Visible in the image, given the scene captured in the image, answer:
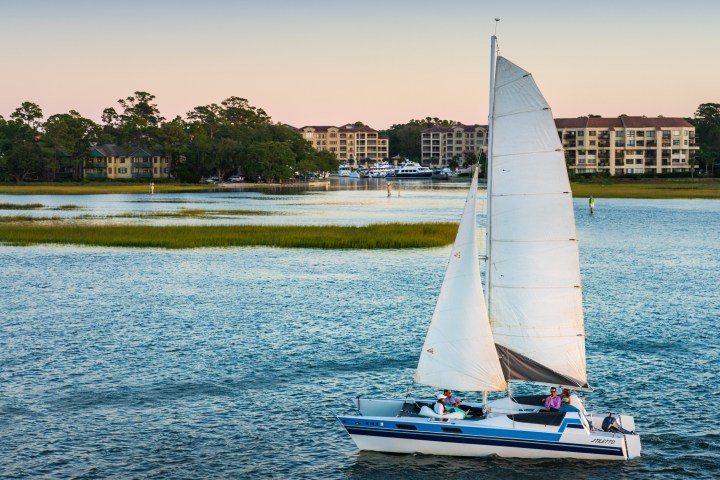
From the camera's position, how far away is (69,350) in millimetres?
43375

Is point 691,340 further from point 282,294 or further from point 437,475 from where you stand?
point 282,294

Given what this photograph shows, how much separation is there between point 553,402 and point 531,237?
212 inches

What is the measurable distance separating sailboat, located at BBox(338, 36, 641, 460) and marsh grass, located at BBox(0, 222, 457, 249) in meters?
60.2

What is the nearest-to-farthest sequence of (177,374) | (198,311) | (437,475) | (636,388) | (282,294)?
1. (437,475)
2. (636,388)
3. (177,374)
4. (198,311)
5. (282,294)

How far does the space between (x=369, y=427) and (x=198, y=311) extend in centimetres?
2880

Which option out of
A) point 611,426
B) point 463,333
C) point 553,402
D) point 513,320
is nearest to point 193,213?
point 463,333

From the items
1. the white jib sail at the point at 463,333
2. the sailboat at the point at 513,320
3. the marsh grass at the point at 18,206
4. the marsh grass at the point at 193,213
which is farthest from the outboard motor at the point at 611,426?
the marsh grass at the point at 18,206

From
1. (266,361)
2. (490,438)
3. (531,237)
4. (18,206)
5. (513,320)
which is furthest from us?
(18,206)

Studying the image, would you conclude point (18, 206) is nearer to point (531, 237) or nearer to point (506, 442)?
point (531, 237)

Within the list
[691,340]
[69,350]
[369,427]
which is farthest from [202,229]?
[369,427]

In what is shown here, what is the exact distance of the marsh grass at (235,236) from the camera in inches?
3546

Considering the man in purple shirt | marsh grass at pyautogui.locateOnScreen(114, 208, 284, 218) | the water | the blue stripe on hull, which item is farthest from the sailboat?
marsh grass at pyautogui.locateOnScreen(114, 208, 284, 218)

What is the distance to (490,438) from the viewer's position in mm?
26984

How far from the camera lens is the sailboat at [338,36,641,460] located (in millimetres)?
26891
